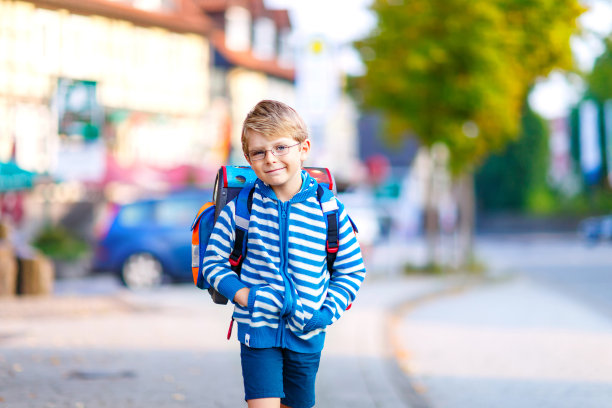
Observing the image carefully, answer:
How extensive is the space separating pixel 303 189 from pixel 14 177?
16.9 meters

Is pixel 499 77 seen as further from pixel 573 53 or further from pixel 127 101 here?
pixel 127 101

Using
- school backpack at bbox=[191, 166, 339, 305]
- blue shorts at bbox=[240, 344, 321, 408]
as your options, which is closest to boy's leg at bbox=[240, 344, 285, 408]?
blue shorts at bbox=[240, 344, 321, 408]

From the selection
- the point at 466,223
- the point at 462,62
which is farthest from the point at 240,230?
the point at 466,223

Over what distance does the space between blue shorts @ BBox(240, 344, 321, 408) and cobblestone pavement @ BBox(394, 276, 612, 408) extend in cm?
286

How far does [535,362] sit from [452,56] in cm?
1197

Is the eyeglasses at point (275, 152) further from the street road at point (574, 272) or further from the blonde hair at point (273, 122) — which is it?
the street road at point (574, 272)

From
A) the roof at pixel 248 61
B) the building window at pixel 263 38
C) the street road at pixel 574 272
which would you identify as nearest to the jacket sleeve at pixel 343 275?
the street road at pixel 574 272

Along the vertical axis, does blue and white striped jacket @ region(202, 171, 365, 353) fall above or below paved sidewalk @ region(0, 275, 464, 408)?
above

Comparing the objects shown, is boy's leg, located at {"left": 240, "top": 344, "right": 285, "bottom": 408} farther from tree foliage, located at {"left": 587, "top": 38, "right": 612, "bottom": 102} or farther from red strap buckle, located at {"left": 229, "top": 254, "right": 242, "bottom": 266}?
tree foliage, located at {"left": 587, "top": 38, "right": 612, "bottom": 102}

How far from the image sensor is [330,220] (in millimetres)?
3562

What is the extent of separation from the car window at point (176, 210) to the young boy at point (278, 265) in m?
14.0

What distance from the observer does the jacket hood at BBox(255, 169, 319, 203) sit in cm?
353

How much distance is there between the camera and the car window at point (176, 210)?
17469mm

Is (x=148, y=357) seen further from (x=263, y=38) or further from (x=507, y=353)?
(x=263, y=38)
